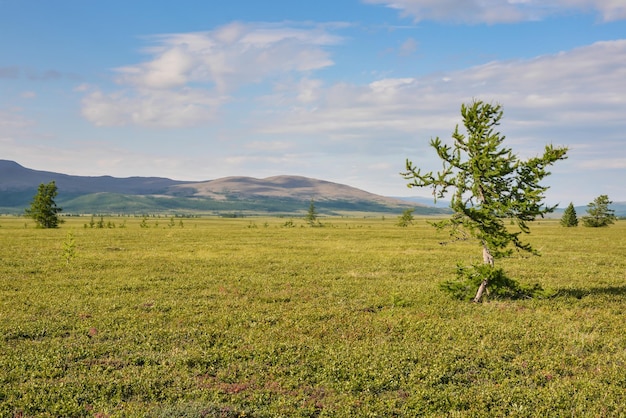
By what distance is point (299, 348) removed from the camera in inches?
591

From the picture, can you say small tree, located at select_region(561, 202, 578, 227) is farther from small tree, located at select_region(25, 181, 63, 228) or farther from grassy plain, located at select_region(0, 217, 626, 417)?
small tree, located at select_region(25, 181, 63, 228)

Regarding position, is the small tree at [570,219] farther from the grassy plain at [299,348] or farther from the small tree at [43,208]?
the small tree at [43,208]

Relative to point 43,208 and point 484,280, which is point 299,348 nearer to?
point 484,280

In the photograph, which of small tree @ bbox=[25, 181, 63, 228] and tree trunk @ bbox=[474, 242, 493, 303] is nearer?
tree trunk @ bbox=[474, 242, 493, 303]

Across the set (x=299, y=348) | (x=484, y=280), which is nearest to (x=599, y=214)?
(x=484, y=280)

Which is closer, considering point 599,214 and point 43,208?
point 43,208

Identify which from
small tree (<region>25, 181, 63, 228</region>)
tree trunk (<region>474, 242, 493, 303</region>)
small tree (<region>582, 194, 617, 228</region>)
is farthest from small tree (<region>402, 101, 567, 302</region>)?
small tree (<region>582, 194, 617, 228</region>)

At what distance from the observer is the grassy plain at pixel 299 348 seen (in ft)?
35.6

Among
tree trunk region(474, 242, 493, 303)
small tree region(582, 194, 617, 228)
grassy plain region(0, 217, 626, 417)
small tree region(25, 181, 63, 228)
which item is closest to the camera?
grassy plain region(0, 217, 626, 417)

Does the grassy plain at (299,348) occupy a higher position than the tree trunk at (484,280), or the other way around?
the tree trunk at (484,280)

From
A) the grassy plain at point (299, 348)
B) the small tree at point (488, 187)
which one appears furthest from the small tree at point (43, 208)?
the small tree at point (488, 187)

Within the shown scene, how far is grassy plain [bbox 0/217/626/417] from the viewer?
1086 centimetres

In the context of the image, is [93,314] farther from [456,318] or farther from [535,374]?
[535,374]

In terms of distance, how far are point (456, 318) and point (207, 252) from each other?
106 feet
